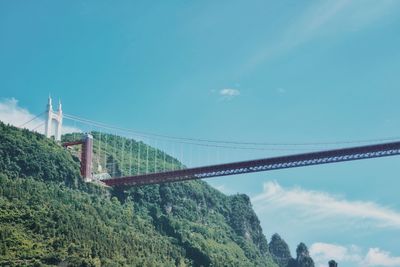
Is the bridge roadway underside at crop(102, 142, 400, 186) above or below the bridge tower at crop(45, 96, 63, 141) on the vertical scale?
below

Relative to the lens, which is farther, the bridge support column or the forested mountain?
the bridge support column

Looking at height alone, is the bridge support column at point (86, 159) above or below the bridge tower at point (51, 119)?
below

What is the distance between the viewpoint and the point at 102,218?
63.6 meters

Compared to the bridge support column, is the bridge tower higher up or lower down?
higher up

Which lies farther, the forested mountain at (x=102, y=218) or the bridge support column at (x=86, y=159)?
the bridge support column at (x=86, y=159)

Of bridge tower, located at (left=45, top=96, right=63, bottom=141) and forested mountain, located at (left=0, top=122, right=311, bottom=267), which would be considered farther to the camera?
bridge tower, located at (left=45, top=96, right=63, bottom=141)

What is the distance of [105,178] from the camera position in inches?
2906

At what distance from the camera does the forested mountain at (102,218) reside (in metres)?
51.4

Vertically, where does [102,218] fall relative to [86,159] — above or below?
below

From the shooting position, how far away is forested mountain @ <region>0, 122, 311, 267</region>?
51438 mm

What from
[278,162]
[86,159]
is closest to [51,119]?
[86,159]

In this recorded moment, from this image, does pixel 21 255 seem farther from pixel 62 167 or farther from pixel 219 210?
pixel 219 210

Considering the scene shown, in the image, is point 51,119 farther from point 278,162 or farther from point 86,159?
point 278,162

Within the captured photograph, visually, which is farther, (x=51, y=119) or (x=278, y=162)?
(x=51, y=119)
